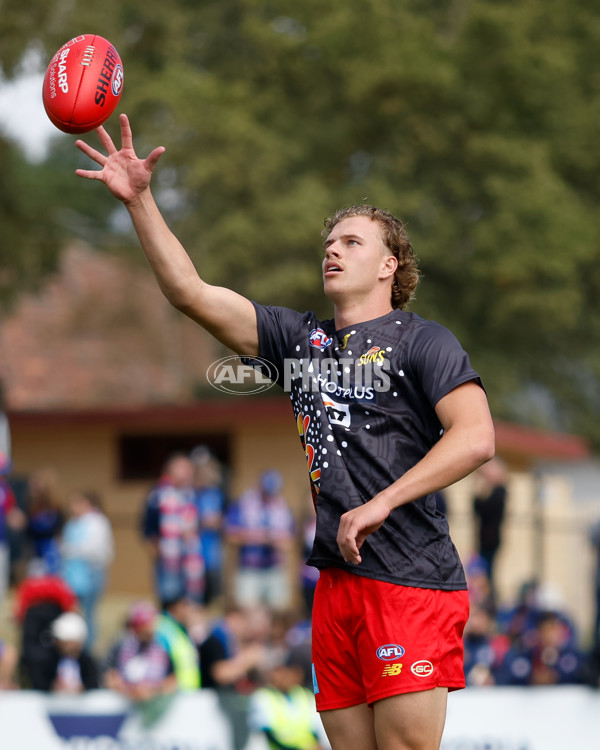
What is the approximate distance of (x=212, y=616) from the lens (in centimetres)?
1380

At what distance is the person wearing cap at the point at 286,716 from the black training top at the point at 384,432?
4.35 metres

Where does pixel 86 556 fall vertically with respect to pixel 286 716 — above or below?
above

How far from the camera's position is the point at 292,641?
29.9 feet

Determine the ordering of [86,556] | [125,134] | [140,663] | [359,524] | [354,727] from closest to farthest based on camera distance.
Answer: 1. [359,524]
2. [354,727]
3. [125,134]
4. [140,663]
5. [86,556]

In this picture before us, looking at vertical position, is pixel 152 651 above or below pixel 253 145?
below

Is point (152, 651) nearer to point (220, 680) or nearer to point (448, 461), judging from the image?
point (220, 680)

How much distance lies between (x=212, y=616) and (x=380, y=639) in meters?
10.6

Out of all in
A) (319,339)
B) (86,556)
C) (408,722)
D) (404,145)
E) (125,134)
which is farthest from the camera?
(404,145)

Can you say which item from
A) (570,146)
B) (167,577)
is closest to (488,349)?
(570,146)

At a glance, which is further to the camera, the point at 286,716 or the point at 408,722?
the point at 286,716

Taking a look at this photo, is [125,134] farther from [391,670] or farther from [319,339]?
[391,670]

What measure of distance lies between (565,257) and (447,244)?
2.62m

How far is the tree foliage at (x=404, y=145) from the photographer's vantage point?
20.6 meters

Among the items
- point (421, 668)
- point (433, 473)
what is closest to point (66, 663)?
point (421, 668)
